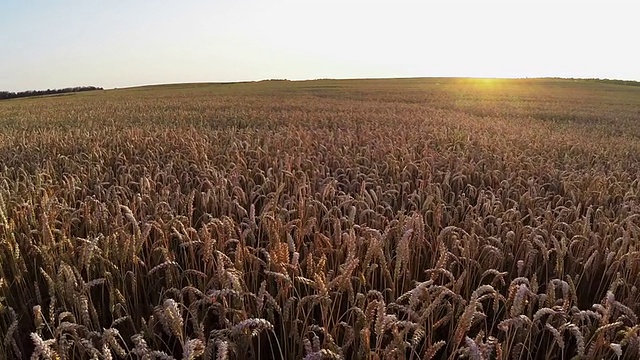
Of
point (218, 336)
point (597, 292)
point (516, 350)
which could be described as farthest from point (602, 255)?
point (218, 336)

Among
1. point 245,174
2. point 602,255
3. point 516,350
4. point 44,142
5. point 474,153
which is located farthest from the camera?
point 44,142

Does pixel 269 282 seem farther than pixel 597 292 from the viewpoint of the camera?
No

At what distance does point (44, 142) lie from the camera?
5992mm

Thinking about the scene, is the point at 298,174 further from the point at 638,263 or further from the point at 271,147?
the point at 638,263

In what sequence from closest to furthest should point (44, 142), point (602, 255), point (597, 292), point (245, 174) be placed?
point (597, 292), point (602, 255), point (245, 174), point (44, 142)

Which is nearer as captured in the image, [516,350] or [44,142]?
[516,350]

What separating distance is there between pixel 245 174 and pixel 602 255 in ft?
8.65

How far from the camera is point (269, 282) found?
2111mm

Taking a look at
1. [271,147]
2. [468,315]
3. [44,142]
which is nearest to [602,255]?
[468,315]

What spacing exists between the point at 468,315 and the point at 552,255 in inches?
59.6

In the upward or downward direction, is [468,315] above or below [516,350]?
above

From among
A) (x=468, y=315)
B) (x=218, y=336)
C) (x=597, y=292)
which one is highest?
(x=468, y=315)

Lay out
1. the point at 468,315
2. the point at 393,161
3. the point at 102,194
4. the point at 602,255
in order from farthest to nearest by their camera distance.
A: the point at 393,161
the point at 102,194
the point at 602,255
the point at 468,315

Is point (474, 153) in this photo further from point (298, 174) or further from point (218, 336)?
point (218, 336)
